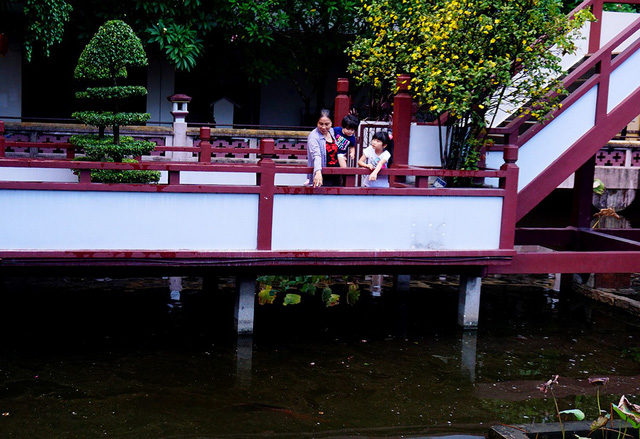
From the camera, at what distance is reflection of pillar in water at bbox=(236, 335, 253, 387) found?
7.84 metres

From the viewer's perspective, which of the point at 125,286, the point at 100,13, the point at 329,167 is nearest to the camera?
the point at 329,167

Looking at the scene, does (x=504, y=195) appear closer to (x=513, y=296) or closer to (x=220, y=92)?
(x=513, y=296)

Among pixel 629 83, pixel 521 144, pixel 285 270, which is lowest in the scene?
pixel 285 270

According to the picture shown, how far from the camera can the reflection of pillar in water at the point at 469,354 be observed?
839cm

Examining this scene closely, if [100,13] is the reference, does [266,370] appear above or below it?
below

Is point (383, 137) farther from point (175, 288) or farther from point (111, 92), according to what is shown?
point (175, 288)

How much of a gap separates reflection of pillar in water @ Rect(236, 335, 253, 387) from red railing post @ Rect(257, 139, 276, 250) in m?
1.15

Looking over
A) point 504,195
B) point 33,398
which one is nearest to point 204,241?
point 33,398

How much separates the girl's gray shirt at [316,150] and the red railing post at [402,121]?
1040mm

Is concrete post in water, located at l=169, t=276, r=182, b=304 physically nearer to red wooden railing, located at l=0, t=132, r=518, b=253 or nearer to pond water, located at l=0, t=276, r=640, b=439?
pond water, located at l=0, t=276, r=640, b=439

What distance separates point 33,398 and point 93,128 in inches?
329

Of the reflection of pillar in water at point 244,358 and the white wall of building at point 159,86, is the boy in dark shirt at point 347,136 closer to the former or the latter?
the reflection of pillar in water at point 244,358

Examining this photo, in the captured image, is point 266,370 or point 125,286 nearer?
point 266,370

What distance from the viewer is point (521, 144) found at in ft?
32.7
